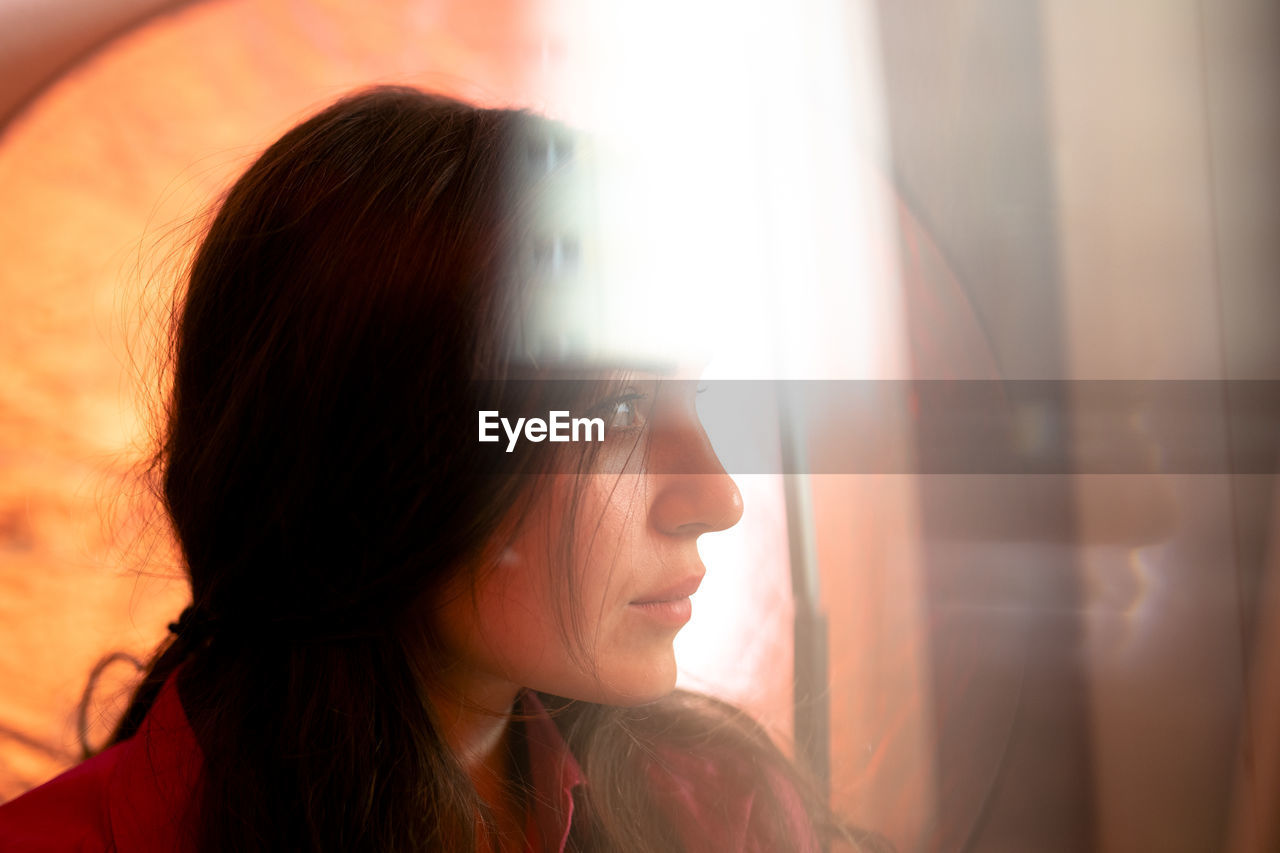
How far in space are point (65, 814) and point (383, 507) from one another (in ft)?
0.63

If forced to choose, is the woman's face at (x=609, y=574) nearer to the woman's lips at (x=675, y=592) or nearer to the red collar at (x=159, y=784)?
the woman's lips at (x=675, y=592)

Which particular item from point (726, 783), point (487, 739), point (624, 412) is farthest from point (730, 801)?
point (624, 412)

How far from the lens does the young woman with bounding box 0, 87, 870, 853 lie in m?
0.30

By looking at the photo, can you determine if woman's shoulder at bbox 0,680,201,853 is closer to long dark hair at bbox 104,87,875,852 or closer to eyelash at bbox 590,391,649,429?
→ long dark hair at bbox 104,87,875,852

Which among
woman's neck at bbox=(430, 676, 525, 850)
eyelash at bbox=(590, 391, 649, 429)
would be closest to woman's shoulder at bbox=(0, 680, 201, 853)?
woman's neck at bbox=(430, 676, 525, 850)

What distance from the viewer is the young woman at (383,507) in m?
0.30

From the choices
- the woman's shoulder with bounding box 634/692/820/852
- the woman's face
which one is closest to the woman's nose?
the woman's face

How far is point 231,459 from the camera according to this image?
1.06 ft

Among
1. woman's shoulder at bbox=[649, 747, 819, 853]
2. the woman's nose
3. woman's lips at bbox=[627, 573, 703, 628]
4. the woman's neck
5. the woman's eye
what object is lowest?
woman's shoulder at bbox=[649, 747, 819, 853]

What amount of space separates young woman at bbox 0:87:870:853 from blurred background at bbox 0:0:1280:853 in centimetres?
5

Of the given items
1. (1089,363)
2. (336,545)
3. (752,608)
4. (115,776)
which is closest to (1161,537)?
(1089,363)

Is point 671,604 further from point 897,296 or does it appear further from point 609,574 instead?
point 897,296

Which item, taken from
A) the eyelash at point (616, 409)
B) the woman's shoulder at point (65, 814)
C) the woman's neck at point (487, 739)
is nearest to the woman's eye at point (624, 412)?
the eyelash at point (616, 409)

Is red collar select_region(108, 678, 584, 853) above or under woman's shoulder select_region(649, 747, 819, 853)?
above
